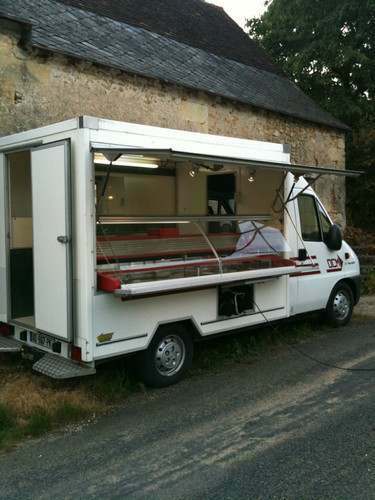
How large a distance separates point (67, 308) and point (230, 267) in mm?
2281

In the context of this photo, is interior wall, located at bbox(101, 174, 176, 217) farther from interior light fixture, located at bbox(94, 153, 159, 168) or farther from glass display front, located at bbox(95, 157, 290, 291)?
interior light fixture, located at bbox(94, 153, 159, 168)

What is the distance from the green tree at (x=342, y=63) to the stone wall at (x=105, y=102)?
3675mm

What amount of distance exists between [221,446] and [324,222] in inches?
177

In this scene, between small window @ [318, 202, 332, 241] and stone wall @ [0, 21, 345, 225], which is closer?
small window @ [318, 202, 332, 241]

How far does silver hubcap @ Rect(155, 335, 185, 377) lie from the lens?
216 inches

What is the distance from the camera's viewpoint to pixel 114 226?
6.08m

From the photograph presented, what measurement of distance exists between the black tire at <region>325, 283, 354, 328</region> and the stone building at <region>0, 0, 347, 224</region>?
15.9 ft

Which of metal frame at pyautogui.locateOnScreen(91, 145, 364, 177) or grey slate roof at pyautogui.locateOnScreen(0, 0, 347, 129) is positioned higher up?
grey slate roof at pyautogui.locateOnScreen(0, 0, 347, 129)

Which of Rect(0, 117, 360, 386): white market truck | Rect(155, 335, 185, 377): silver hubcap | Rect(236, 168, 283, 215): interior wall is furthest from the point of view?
Rect(236, 168, 283, 215): interior wall

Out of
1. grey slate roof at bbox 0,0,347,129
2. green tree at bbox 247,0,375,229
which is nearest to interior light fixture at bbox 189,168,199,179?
grey slate roof at bbox 0,0,347,129

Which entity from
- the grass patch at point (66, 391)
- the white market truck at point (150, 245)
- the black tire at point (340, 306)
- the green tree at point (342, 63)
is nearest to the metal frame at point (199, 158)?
the white market truck at point (150, 245)

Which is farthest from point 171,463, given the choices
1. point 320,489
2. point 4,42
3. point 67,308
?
point 4,42

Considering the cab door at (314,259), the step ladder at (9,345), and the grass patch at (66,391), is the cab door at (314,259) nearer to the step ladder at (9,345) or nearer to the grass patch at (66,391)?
the grass patch at (66,391)

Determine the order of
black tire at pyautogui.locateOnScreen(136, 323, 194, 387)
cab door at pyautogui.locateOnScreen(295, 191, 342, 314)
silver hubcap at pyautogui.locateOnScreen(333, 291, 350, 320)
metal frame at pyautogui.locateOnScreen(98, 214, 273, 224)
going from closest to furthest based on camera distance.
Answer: black tire at pyautogui.locateOnScreen(136, 323, 194, 387), metal frame at pyautogui.locateOnScreen(98, 214, 273, 224), cab door at pyautogui.locateOnScreen(295, 191, 342, 314), silver hubcap at pyautogui.locateOnScreen(333, 291, 350, 320)
